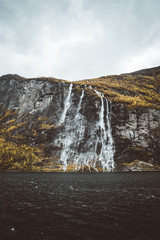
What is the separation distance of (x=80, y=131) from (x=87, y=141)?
5910 millimetres

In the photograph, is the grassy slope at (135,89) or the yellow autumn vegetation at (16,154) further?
the grassy slope at (135,89)

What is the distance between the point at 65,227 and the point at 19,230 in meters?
2.41

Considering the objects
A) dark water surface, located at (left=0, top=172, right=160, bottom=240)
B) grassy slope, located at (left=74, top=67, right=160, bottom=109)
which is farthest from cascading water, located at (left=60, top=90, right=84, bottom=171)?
dark water surface, located at (left=0, top=172, right=160, bottom=240)

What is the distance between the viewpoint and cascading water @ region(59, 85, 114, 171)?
216 ft

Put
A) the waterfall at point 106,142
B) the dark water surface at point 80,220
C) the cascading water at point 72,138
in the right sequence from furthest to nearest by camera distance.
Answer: the cascading water at point 72,138, the waterfall at point 106,142, the dark water surface at point 80,220

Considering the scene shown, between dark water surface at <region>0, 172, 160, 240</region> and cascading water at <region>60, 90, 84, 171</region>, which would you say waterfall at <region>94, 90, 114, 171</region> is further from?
dark water surface at <region>0, 172, 160, 240</region>

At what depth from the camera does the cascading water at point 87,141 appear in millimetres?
65812

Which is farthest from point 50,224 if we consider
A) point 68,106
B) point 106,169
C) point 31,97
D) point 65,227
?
point 31,97

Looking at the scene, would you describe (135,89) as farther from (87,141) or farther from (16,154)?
(16,154)

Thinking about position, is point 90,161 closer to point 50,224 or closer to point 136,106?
point 136,106

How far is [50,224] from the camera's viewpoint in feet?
32.7

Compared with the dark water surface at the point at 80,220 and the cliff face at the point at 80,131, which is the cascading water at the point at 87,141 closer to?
the cliff face at the point at 80,131

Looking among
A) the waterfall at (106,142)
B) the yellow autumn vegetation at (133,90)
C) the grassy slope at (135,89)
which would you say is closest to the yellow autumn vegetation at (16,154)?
the waterfall at (106,142)

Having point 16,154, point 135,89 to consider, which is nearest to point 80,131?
point 16,154
